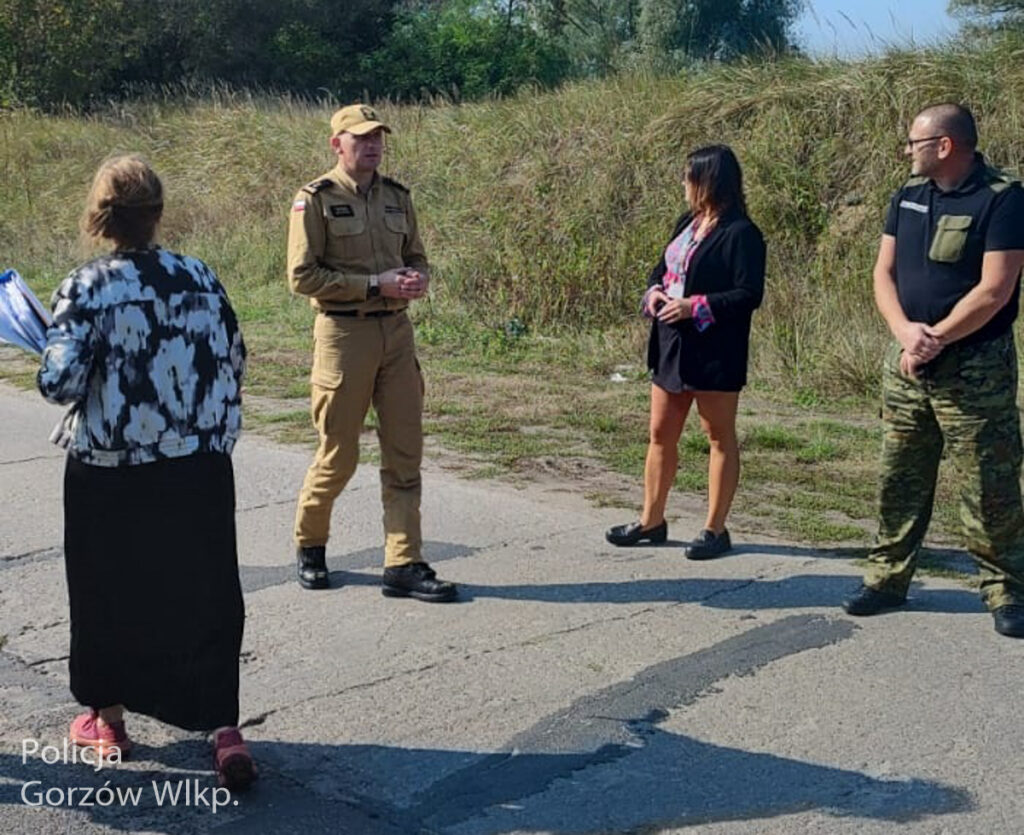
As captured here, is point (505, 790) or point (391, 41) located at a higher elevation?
point (391, 41)

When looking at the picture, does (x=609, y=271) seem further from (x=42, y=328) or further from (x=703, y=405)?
(x=42, y=328)

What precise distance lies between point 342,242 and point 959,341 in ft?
8.44

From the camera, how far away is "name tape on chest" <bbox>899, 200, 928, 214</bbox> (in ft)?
18.0

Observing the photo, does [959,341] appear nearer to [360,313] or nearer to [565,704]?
[565,704]

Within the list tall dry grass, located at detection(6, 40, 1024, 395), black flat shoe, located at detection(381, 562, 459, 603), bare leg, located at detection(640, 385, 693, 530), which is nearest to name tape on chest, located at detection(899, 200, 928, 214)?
bare leg, located at detection(640, 385, 693, 530)

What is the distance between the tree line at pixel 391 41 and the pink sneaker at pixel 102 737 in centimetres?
2690

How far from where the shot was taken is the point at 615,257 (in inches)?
523

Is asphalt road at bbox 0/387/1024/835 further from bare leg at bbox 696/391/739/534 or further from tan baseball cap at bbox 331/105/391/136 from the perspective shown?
tan baseball cap at bbox 331/105/391/136

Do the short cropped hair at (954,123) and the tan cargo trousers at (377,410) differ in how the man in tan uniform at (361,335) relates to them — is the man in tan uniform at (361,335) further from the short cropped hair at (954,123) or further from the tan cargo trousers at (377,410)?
the short cropped hair at (954,123)

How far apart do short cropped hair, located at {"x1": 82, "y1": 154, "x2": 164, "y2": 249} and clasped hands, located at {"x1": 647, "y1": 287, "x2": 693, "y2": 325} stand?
2905mm

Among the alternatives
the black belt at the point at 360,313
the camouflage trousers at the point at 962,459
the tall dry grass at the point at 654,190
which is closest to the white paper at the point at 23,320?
the black belt at the point at 360,313

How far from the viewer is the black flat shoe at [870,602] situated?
224 inches

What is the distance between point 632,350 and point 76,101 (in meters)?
20.6

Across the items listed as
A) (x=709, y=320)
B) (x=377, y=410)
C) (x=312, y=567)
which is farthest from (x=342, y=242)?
(x=709, y=320)
